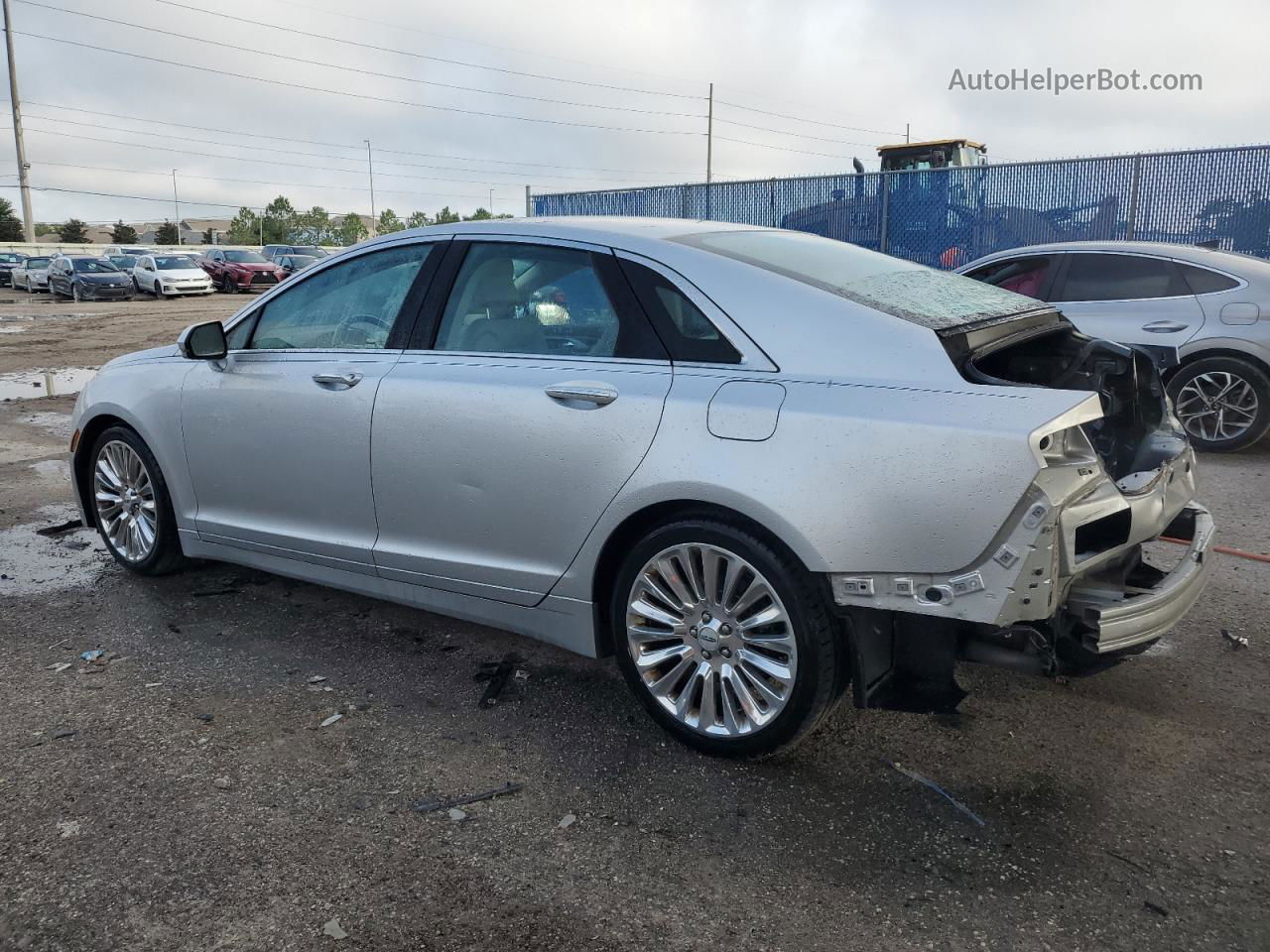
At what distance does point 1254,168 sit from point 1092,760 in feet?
38.3

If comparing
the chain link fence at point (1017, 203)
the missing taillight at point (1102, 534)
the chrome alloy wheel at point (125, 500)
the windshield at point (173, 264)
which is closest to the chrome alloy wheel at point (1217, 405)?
the missing taillight at point (1102, 534)

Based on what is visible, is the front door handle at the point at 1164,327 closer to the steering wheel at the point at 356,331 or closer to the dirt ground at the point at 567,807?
the dirt ground at the point at 567,807

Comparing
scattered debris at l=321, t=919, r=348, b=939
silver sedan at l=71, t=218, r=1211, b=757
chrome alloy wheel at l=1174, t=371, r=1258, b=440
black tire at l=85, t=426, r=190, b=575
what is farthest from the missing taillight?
chrome alloy wheel at l=1174, t=371, r=1258, b=440

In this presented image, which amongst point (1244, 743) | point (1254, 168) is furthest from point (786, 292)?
point (1254, 168)

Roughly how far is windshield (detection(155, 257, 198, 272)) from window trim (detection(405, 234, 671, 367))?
1285 inches

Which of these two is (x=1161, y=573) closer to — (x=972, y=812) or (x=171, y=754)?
(x=972, y=812)

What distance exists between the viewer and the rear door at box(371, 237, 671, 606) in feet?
10.9

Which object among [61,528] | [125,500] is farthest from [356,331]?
[61,528]

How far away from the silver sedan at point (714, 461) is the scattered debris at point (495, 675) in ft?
0.93

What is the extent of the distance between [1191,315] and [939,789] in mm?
6124

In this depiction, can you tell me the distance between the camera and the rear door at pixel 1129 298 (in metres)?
7.82

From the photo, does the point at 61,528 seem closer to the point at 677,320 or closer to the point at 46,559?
the point at 46,559

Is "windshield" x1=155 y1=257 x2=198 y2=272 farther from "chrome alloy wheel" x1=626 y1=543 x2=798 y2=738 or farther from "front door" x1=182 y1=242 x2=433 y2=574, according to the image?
"chrome alloy wheel" x1=626 y1=543 x2=798 y2=738

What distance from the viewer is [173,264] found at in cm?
3322
